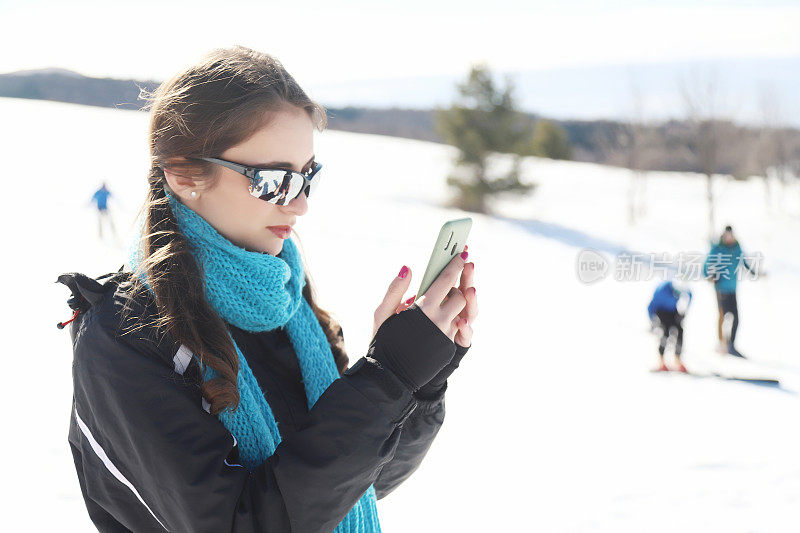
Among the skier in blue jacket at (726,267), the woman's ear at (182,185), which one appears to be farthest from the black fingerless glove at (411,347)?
the skier in blue jacket at (726,267)

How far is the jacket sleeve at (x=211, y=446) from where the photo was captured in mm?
1233

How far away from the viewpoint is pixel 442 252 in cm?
151

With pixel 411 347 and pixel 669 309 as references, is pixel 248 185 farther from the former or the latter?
pixel 669 309

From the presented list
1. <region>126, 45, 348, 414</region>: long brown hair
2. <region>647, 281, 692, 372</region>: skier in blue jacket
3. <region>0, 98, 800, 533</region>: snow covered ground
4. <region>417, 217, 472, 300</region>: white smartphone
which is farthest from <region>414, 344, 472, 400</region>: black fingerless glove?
<region>647, 281, 692, 372</region>: skier in blue jacket

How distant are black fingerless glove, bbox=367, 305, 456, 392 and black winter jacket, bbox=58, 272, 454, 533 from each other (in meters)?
0.03

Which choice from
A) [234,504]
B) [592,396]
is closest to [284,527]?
[234,504]

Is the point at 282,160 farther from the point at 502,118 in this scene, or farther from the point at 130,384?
the point at 502,118

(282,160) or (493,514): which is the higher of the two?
(282,160)

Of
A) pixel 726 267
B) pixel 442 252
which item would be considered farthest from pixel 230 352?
pixel 726 267

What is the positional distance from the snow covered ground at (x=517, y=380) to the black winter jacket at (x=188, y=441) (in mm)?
443

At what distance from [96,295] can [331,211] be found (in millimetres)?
23384

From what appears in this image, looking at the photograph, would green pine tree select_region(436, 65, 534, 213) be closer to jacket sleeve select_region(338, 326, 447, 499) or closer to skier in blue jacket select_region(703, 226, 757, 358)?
skier in blue jacket select_region(703, 226, 757, 358)

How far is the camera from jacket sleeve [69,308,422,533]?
4.05 ft

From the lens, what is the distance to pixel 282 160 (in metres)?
1.50
